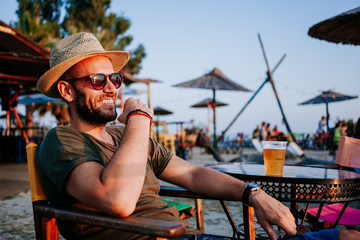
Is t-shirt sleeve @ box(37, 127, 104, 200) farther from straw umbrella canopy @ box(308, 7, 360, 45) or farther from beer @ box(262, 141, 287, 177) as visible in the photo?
straw umbrella canopy @ box(308, 7, 360, 45)

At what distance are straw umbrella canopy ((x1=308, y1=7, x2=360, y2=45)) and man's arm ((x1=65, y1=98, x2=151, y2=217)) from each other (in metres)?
4.22

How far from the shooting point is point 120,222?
1.11 m

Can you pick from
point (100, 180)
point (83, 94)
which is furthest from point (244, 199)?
point (83, 94)

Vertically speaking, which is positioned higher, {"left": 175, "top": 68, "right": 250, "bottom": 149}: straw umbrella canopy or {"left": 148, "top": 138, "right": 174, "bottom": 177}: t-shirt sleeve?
{"left": 175, "top": 68, "right": 250, "bottom": 149}: straw umbrella canopy

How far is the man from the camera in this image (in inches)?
47.1

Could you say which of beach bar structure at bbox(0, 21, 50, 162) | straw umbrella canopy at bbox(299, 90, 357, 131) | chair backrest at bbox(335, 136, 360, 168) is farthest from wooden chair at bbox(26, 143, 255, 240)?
straw umbrella canopy at bbox(299, 90, 357, 131)

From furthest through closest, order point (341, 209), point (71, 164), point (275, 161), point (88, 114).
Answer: point (341, 209) < point (275, 161) < point (88, 114) < point (71, 164)

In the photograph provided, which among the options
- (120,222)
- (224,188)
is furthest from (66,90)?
(224,188)

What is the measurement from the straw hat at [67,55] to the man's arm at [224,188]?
2.66ft

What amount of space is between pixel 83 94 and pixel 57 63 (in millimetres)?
245

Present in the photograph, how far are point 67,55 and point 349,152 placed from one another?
94.0 inches

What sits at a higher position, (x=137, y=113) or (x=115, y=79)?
(x=115, y=79)

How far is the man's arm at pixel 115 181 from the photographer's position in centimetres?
115

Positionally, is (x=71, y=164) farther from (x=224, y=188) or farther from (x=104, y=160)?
(x=224, y=188)
